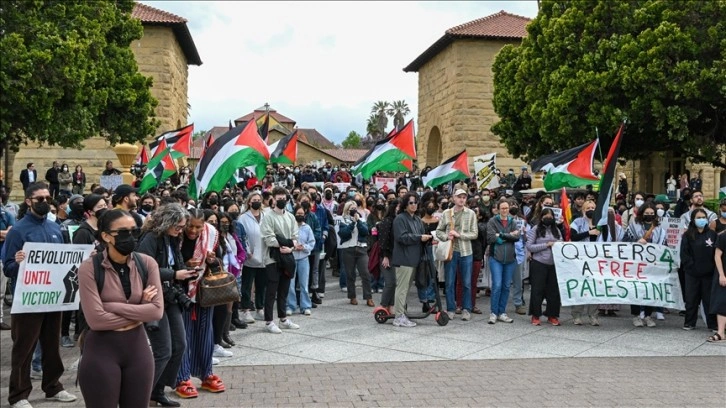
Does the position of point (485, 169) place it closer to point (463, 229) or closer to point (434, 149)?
point (463, 229)

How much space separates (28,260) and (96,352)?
2751 millimetres

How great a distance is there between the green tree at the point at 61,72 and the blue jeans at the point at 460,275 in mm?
16963

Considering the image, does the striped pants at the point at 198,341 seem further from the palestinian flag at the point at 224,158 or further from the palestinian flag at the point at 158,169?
the palestinian flag at the point at 158,169

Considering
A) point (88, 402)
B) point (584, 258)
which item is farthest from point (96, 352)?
point (584, 258)

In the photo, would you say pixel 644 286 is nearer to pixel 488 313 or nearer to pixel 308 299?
pixel 488 313

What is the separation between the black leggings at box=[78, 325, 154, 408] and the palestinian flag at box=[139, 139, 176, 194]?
A: 34.2 feet

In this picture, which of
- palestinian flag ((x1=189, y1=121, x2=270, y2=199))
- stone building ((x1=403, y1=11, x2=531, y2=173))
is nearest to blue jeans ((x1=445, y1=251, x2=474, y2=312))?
palestinian flag ((x1=189, y1=121, x2=270, y2=199))

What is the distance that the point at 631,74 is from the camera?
920 inches

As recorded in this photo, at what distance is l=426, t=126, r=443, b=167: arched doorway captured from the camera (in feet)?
154

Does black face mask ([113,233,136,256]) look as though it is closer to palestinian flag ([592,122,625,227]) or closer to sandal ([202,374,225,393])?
sandal ([202,374,225,393])

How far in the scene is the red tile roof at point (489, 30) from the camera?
130ft

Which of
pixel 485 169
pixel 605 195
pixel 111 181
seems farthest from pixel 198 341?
pixel 485 169

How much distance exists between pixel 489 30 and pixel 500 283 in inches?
1284

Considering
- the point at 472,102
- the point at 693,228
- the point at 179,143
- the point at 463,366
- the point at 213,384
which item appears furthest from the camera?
the point at 472,102
